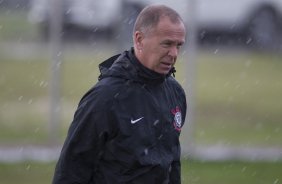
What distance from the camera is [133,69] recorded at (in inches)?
193

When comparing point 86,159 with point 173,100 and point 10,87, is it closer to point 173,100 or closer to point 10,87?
point 173,100

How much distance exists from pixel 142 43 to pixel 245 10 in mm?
18219

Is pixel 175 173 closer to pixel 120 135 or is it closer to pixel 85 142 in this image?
pixel 120 135

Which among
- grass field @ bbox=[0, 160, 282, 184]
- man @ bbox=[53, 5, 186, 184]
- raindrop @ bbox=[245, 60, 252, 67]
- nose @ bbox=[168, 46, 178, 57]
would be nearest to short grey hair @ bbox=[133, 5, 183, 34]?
man @ bbox=[53, 5, 186, 184]

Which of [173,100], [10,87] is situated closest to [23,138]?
[10,87]

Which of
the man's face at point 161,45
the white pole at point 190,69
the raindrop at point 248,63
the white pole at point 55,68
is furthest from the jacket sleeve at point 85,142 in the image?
the raindrop at point 248,63

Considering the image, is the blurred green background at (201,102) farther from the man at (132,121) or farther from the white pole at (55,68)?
the man at (132,121)

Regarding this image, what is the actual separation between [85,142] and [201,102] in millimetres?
10890

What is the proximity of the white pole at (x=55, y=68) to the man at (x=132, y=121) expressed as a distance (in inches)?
253

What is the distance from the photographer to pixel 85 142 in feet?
15.7

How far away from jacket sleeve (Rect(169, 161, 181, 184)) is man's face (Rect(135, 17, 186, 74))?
582mm

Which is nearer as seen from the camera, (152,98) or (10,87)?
(152,98)

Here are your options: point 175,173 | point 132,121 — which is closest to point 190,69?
point 175,173

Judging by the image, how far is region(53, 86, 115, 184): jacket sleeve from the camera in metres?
4.77
